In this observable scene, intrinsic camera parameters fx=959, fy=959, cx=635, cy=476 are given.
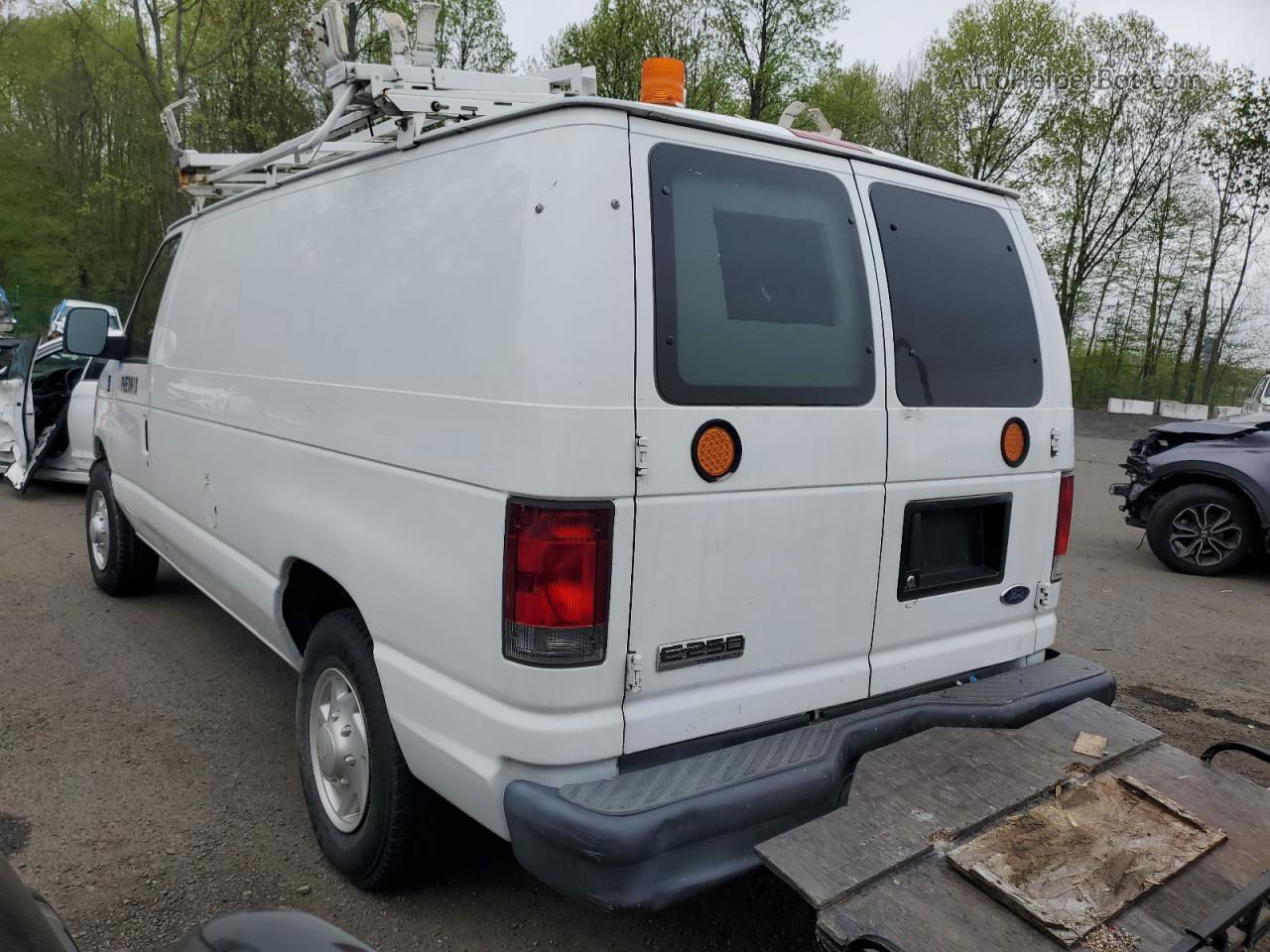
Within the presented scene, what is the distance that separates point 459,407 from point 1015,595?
6.40 feet

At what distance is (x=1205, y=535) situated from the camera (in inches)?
320

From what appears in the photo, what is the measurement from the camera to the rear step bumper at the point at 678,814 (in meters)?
2.11

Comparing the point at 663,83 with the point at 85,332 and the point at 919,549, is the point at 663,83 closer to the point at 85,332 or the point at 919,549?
the point at 919,549

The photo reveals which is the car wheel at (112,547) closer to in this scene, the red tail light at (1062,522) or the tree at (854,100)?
the red tail light at (1062,522)

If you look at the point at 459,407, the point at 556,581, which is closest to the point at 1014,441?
the point at 556,581

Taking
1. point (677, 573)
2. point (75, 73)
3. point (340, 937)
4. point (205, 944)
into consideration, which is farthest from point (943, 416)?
point (75, 73)

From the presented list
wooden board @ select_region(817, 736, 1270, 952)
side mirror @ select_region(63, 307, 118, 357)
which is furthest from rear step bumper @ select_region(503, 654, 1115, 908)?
side mirror @ select_region(63, 307, 118, 357)

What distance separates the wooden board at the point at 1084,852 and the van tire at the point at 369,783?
147 centimetres

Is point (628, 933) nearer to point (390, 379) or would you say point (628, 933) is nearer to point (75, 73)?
point (390, 379)

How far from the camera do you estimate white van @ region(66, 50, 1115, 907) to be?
7.30ft

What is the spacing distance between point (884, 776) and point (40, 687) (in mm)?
4008

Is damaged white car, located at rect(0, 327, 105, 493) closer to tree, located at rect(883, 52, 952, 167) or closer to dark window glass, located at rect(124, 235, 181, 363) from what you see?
dark window glass, located at rect(124, 235, 181, 363)

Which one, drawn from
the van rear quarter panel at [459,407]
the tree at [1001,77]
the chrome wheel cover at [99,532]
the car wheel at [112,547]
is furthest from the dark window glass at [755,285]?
the tree at [1001,77]

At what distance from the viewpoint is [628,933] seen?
2869 millimetres
